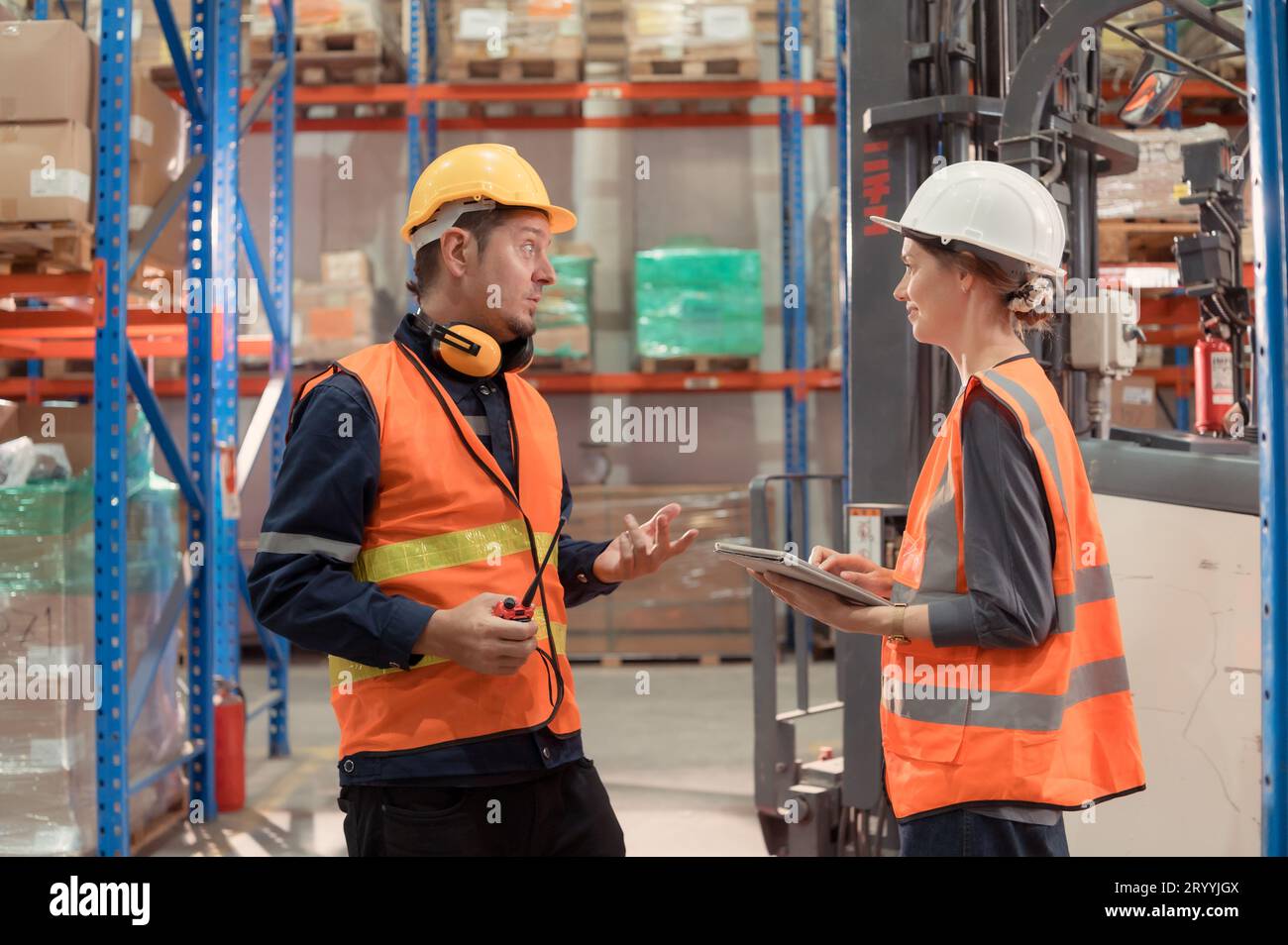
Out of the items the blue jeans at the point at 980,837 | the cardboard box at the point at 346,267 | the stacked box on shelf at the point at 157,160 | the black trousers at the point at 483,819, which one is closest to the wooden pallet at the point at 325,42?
the cardboard box at the point at 346,267

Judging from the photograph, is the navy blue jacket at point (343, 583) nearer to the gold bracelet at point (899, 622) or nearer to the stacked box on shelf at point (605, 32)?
the gold bracelet at point (899, 622)

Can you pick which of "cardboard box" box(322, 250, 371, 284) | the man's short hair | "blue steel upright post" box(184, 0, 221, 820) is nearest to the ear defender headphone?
the man's short hair

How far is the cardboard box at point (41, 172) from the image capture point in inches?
165

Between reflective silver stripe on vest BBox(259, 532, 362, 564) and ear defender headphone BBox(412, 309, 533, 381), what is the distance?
1.38 ft

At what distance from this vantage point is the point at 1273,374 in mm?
2186

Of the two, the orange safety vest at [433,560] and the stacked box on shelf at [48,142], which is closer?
the orange safety vest at [433,560]

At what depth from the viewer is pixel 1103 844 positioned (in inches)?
129

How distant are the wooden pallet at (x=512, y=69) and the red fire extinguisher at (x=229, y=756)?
236 inches

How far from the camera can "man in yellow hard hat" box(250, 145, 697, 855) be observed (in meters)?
1.97

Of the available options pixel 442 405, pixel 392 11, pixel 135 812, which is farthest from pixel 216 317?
pixel 392 11

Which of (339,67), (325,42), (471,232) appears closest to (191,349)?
(471,232)

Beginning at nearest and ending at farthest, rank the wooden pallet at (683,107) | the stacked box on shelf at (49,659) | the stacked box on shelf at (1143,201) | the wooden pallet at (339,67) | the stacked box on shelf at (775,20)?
the stacked box on shelf at (49,659) < the stacked box on shelf at (1143,201) < the wooden pallet at (339,67) < the stacked box on shelf at (775,20) < the wooden pallet at (683,107)

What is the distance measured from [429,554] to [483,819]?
1.60 feet

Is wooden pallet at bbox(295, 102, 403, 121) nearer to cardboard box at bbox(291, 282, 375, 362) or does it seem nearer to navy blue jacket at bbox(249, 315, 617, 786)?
cardboard box at bbox(291, 282, 375, 362)
